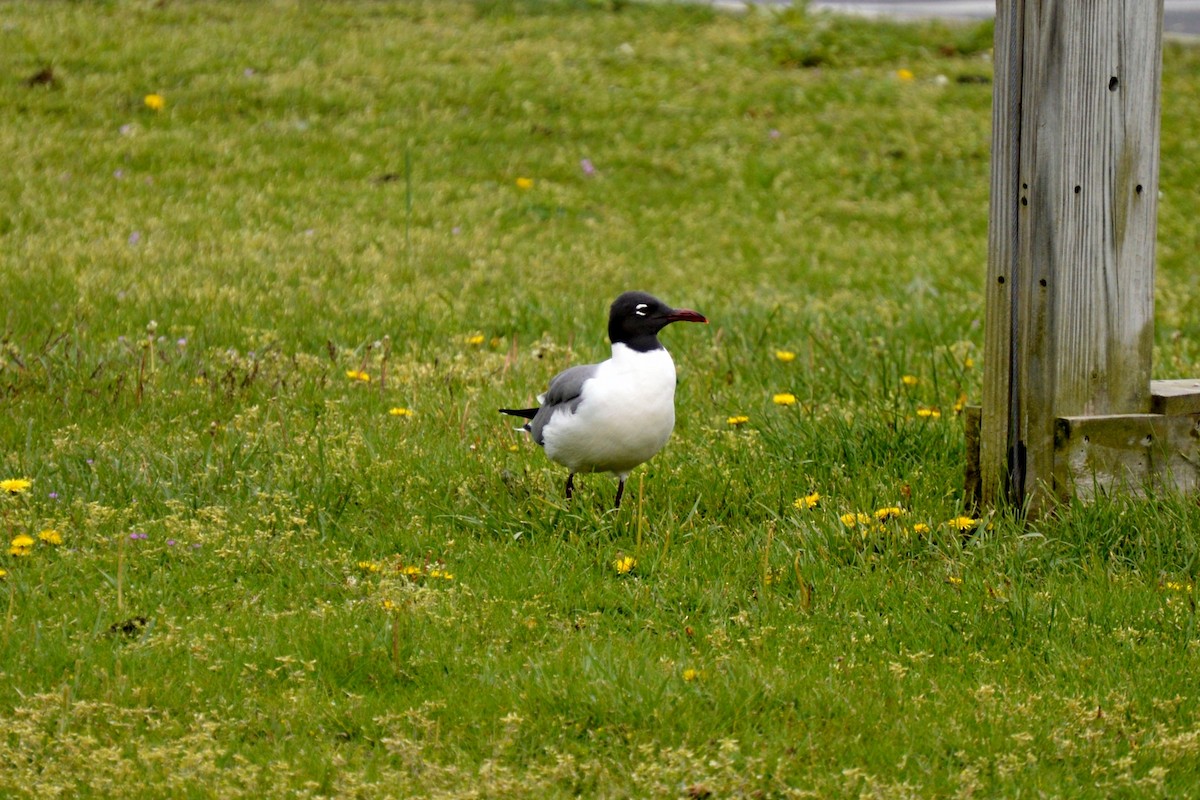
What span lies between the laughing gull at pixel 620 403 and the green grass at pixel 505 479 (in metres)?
0.23

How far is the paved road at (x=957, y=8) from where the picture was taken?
16.1 meters

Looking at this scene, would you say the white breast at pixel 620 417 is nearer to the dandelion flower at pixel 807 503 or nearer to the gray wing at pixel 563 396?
the gray wing at pixel 563 396

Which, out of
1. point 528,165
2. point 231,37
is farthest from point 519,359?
point 231,37

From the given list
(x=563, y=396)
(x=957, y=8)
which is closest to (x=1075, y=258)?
(x=563, y=396)

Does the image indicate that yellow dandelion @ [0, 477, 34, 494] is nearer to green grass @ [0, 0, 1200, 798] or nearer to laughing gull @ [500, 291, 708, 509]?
green grass @ [0, 0, 1200, 798]

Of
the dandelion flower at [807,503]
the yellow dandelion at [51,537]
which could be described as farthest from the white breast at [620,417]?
the yellow dandelion at [51,537]

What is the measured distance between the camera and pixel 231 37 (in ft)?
39.3

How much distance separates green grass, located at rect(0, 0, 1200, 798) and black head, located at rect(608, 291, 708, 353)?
54 centimetres

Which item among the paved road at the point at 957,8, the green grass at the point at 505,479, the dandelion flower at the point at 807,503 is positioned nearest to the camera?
the green grass at the point at 505,479

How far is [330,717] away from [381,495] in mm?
1517

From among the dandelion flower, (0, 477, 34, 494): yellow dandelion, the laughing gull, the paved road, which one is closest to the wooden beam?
the dandelion flower

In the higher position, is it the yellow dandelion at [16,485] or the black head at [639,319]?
the black head at [639,319]

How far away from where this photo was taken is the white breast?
4746mm

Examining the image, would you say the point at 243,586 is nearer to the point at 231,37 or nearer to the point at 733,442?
the point at 733,442
